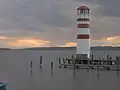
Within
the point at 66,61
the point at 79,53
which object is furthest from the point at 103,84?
the point at 66,61

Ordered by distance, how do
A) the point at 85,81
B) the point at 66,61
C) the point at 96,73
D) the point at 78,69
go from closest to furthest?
1. the point at 85,81
2. the point at 96,73
3. the point at 78,69
4. the point at 66,61

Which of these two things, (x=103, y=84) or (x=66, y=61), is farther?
(x=66, y=61)

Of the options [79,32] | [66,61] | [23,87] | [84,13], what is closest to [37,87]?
[23,87]

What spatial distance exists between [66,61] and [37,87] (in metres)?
15.6

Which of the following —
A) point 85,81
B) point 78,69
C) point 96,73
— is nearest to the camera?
point 85,81

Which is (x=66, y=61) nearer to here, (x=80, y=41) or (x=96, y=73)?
(x=96, y=73)

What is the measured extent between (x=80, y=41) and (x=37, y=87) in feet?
23.6

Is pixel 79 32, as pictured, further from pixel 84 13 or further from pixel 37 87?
pixel 37 87

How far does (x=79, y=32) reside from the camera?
33.6m

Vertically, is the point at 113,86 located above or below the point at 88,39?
Answer: below

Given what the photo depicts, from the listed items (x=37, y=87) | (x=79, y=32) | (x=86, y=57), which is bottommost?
(x=37, y=87)

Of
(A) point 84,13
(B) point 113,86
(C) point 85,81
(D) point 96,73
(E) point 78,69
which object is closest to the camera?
(B) point 113,86

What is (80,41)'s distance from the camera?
110 ft

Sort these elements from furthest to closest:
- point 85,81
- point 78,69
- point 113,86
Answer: point 78,69
point 85,81
point 113,86
